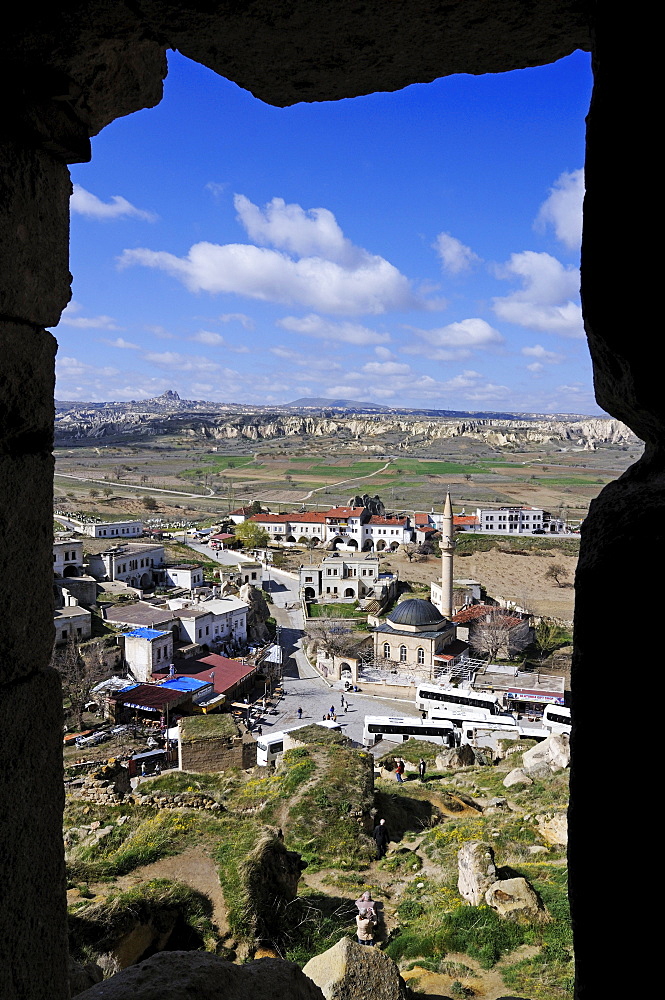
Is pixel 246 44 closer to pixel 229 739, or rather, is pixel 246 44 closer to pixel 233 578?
pixel 229 739

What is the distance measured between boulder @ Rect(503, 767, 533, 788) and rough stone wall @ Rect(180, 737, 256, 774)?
17.1 ft

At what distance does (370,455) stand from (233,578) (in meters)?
100

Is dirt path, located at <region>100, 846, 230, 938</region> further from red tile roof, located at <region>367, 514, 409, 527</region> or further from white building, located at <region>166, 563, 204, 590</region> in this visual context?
red tile roof, located at <region>367, 514, 409, 527</region>

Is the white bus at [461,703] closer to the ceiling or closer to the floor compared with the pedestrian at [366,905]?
closer to the floor

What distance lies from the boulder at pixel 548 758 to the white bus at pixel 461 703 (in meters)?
8.64

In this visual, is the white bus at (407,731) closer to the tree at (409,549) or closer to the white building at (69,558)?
the white building at (69,558)

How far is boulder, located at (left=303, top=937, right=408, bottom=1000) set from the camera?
3982 millimetres

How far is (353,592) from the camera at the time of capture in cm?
4516

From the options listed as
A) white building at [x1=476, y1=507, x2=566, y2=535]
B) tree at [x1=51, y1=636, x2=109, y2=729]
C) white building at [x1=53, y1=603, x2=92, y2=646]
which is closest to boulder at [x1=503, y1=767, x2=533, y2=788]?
tree at [x1=51, y1=636, x2=109, y2=729]

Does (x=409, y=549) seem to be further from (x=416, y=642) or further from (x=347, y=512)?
(x=416, y=642)

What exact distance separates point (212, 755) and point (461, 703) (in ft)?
52.8

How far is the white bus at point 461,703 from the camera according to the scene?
24583 millimetres

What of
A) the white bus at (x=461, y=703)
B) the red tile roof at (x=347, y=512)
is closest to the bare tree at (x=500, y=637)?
the white bus at (x=461, y=703)

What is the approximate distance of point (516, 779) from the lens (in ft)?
43.4
